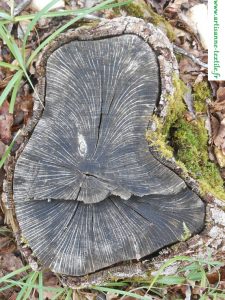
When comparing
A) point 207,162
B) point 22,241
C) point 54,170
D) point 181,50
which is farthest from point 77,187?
point 181,50

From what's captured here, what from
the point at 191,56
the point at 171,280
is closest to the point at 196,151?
the point at 191,56

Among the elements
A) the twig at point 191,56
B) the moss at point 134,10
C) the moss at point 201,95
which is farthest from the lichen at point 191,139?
the moss at point 134,10

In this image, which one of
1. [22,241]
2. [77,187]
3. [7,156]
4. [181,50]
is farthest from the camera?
[181,50]

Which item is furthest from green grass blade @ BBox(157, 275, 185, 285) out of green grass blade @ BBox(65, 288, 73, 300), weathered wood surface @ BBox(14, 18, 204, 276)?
green grass blade @ BBox(65, 288, 73, 300)

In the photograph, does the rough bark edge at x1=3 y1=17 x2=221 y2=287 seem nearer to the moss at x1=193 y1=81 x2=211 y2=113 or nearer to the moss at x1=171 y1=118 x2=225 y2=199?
the moss at x1=171 y1=118 x2=225 y2=199

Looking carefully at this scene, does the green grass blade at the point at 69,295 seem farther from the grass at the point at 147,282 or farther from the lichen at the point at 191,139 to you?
the lichen at the point at 191,139

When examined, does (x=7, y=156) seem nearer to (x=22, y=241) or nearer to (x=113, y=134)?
(x=22, y=241)
